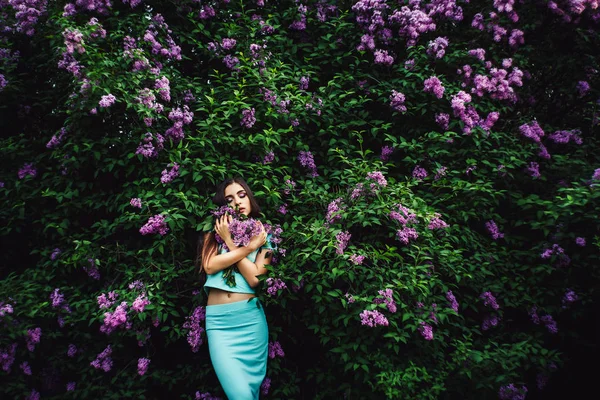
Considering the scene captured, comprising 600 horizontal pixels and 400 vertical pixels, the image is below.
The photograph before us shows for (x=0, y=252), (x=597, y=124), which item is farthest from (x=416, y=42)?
(x=0, y=252)

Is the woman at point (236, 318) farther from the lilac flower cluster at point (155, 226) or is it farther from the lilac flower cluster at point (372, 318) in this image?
the lilac flower cluster at point (372, 318)

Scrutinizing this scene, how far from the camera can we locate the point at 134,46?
3.87 m

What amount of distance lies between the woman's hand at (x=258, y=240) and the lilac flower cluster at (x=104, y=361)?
1.60m

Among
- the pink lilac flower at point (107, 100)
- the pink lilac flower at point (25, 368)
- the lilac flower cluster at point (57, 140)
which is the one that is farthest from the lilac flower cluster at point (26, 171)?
the pink lilac flower at point (25, 368)

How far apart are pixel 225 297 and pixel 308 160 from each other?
5.04 ft

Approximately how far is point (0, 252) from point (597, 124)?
6.42 meters

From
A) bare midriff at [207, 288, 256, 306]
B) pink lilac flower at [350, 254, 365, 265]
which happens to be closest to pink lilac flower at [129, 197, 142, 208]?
bare midriff at [207, 288, 256, 306]

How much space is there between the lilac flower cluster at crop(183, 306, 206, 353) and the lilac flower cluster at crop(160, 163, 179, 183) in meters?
1.04

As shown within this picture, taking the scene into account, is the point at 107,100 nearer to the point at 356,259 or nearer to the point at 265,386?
the point at 356,259

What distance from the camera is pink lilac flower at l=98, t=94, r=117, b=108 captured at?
10.8 ft

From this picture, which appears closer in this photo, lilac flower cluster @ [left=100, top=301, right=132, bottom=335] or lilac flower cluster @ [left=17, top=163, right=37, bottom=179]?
lilac flower cluster @ [left=100, top=301, right=132, bottom=335]

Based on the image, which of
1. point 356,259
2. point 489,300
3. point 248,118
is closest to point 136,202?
point 248,118

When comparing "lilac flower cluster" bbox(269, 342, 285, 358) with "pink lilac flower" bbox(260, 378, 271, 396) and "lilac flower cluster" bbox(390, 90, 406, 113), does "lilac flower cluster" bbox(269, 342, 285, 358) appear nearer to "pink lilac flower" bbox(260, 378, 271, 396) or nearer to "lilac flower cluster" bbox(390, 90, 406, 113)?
"pink lilac flower" bbox(260, 378, 271, 396)

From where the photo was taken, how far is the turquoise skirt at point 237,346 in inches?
110
